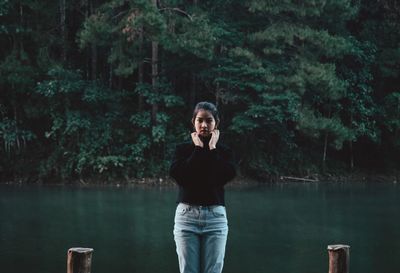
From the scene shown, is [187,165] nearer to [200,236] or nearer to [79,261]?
[200,236]

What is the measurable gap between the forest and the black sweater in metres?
12.2

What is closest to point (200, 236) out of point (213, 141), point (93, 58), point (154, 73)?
point (213, 141)

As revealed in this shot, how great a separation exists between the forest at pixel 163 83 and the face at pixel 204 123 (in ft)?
39.7

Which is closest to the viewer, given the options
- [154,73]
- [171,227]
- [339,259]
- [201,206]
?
[201,206]

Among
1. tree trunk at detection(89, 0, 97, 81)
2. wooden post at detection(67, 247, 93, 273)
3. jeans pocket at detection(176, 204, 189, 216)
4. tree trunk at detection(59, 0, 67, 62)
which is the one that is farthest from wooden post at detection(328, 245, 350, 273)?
tree trunk at detection(59, 0, 67, 62)

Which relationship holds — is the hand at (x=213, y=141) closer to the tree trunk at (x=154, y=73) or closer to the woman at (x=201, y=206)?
the woman at (x=201, y=206)

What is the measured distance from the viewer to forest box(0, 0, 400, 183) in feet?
53.4

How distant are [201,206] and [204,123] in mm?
468

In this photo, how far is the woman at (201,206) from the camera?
141 inches

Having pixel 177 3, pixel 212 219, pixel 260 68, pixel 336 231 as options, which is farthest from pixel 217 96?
pixel 212 219

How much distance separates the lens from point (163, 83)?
1694 cm

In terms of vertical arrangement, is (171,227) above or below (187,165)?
below

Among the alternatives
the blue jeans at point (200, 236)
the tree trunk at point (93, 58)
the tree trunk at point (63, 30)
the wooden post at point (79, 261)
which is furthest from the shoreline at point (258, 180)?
the blue jeans at point (200, 236)

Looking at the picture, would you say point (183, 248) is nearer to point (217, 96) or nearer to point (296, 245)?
point (296, 245)
